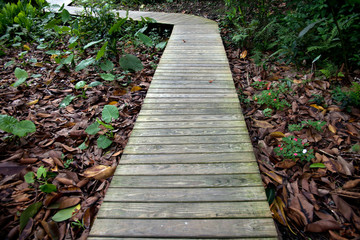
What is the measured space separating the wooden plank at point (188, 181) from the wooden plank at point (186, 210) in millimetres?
174

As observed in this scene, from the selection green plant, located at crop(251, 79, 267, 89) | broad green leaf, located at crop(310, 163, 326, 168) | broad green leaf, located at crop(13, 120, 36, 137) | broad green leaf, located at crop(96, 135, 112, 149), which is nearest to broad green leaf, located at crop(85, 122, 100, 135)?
broad green leaf, located at crop(96, 135, 112, 149)

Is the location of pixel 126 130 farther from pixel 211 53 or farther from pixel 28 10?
pixel 28 10

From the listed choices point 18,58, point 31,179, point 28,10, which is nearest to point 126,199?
point 31,179

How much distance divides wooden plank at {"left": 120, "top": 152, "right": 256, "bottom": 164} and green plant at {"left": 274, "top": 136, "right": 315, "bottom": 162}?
0.46 meters

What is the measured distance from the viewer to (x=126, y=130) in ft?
9.20

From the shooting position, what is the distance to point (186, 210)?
1.55 m

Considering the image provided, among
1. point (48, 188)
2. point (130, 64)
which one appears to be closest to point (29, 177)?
point (48, 188)

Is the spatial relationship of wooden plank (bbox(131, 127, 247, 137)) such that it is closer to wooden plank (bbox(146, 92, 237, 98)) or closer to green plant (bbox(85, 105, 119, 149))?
green plant (bbox(85, 105, 119, 149))

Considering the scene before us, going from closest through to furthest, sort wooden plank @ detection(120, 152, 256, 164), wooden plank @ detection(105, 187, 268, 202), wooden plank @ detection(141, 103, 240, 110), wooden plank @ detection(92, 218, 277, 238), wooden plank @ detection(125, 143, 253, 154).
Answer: wooden plank @ detection(92, 218, 277, 238), wooden plank @ detection(105, 187, 268, 202), wooden plank @ detection(120, 152, 256, 164), wooden plank @ detection(125, 143, 253, 154), wooden plank @ detection(141, 103, 240, 110)

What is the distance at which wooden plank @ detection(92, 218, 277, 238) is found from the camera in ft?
4.62

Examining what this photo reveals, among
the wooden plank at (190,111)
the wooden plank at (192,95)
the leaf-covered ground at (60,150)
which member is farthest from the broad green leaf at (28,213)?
the wooden plank at (192,95)

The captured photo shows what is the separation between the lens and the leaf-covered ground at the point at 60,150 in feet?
5.94

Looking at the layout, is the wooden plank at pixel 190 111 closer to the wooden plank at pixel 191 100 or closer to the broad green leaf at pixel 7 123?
the wooden plank at pixel 191 100

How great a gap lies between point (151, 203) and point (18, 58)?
19.9 ft
